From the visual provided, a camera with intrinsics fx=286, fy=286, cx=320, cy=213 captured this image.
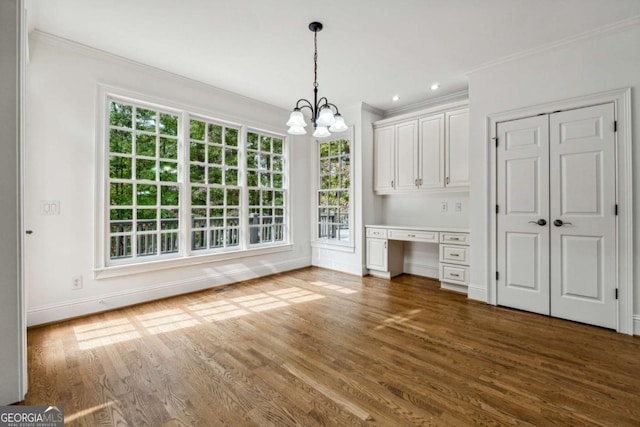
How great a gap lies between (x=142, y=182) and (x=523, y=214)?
4.52 metres

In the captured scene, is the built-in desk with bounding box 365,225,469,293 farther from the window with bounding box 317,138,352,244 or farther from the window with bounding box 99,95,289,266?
the window with bounding box 99,95,289,266

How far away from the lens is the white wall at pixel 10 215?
1680 millimetres

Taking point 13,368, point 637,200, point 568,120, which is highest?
point 568,120

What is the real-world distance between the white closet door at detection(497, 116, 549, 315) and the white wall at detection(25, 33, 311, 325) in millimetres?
4182

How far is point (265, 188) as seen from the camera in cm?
488

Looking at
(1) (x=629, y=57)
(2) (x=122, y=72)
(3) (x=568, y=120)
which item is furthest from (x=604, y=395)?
(2) (x=122, y=72)

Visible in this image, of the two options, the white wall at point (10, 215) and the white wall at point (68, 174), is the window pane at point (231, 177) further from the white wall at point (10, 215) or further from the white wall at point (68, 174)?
the white wall at point (10, 215)

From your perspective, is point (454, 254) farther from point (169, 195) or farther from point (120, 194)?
point (120, 194)

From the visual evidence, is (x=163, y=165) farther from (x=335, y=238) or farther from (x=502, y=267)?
(x=502, y=267)

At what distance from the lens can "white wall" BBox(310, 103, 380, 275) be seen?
15.9 ft

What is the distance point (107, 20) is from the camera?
2.62 meters

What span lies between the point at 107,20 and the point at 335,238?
416 centimetres

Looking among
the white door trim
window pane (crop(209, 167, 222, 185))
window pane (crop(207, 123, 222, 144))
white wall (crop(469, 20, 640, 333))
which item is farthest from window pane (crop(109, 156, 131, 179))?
the white door trim

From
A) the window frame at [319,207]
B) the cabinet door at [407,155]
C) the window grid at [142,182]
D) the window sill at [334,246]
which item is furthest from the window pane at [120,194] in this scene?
the cabinet door at [407,155]
